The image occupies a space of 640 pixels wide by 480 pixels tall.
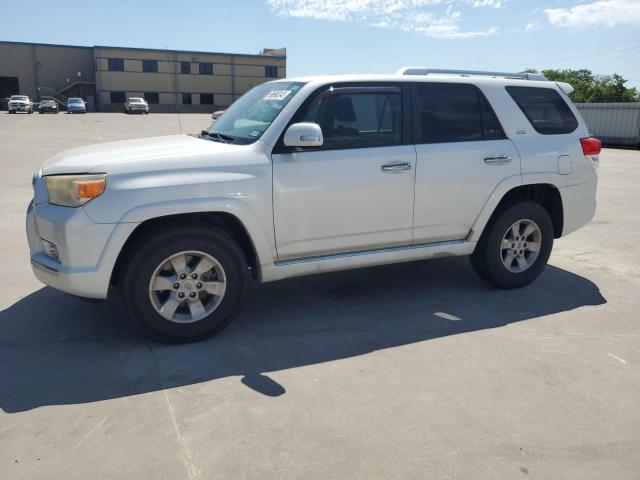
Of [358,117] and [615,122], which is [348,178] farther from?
[615,122]

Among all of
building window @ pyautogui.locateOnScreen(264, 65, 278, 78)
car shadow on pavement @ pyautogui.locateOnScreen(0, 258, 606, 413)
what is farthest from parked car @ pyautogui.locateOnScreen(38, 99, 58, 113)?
car shadow on pavement @ pyautogui.locateOnScreen(0, 258, 606, 413)

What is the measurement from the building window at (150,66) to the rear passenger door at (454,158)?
65099mm

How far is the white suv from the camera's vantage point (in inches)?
138

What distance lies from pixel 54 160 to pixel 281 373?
2.26 m

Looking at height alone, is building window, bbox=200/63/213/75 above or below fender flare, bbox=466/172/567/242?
above

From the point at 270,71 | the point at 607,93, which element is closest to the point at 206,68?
the point at 270,71

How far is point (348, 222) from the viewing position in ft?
13.6

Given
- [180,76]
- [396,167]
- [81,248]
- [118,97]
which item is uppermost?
[180,76]

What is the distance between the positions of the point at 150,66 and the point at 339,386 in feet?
219

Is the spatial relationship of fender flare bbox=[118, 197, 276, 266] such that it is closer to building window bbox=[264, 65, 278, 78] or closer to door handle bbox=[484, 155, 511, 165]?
door handle bbox=[484, 155, 511, 165]

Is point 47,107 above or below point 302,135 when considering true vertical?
above

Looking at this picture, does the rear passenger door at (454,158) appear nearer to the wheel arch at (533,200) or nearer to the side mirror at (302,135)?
the wheel arch at (533,200)

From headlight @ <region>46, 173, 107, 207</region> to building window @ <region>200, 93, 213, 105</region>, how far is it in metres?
66.1

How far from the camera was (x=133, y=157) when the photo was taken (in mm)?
3607
